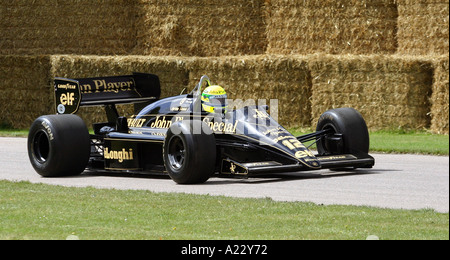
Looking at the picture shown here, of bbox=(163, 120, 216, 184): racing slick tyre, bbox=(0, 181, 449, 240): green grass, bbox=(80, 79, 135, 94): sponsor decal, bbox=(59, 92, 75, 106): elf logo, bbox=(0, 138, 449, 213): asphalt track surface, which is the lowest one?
bbox=(0, 138, 449, 213): asphalt track surface

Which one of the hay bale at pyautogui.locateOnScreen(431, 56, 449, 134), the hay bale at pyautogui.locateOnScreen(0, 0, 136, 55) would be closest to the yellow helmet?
the hay bale at pyautogui.locateOnScreen(431, 56, 449, 134)

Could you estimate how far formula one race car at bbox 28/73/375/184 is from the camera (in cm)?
1117

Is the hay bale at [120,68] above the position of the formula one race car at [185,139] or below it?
above

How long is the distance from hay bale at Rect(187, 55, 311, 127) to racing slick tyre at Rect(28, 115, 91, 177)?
23.9 ft

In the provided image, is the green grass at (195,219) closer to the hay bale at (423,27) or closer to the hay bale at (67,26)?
the hay bale at (423,27)

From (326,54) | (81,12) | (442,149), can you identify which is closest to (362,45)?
(326,54)

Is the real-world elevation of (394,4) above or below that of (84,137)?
above

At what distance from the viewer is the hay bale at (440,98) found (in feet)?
58.7

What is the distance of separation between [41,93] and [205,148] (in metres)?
11.5

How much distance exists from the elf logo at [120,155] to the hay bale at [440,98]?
7.93 meters

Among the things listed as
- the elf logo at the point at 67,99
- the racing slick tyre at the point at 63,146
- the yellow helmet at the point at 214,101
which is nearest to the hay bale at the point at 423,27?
the yellow helmet at the point at 214,101

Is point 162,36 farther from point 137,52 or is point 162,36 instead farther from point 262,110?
point 262,110

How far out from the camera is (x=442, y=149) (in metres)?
15.0

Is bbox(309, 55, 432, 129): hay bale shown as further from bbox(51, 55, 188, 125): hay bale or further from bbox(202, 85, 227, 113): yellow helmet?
bbox(202, 85, 227, 113): yellow helmet
